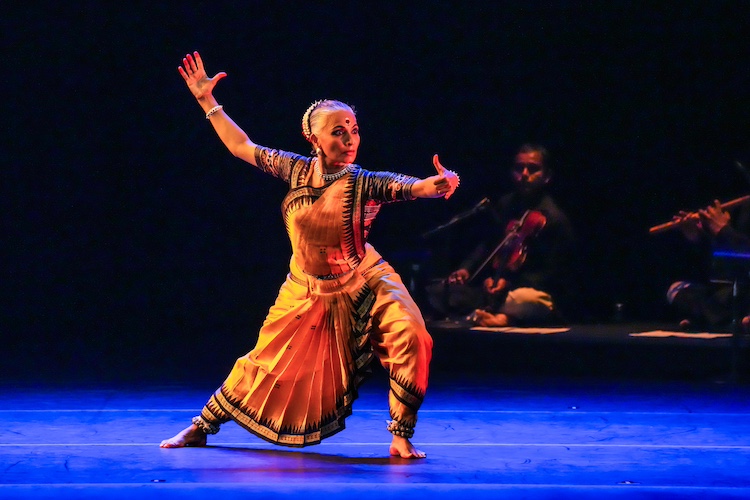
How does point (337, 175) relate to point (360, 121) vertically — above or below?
below

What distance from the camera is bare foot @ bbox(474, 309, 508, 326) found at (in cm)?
672

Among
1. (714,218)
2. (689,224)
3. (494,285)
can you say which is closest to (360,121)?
(494,285)

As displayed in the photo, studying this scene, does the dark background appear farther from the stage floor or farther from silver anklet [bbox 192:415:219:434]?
silver anklet [bbox 192:415:219:434]

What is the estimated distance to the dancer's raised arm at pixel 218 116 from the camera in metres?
3.54

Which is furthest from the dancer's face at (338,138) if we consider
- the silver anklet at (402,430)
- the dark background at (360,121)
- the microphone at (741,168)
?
the microphone at (741,168)

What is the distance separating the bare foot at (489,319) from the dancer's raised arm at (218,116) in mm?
3417

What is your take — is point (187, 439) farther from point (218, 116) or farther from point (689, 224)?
point (689, 224)

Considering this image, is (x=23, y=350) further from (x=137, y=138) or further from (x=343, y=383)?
(x=343, y=383)

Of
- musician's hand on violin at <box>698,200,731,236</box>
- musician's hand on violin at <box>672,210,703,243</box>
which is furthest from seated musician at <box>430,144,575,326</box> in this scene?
musician's hand on violin at <box>698,200,731,236</box>

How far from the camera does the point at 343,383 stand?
3342 millimetres

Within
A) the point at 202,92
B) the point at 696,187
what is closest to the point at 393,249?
the point at 696,187

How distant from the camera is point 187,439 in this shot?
134 inches

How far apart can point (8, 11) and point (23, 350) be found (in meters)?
2.12

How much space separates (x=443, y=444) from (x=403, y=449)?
0.30 m
